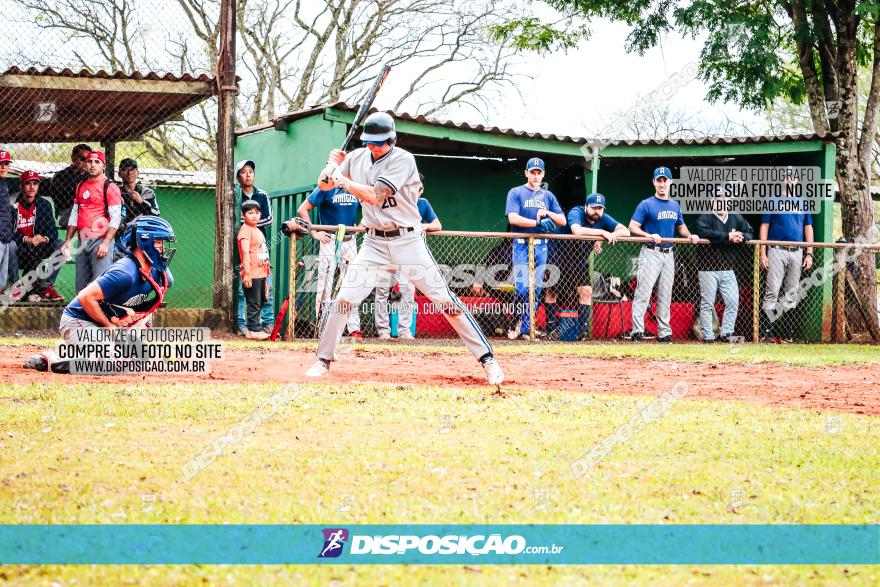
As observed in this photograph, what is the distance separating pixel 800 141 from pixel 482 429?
11685mm

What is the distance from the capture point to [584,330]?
1357 cm

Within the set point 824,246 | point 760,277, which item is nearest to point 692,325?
point 760,277

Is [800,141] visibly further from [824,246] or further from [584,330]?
[584,330]

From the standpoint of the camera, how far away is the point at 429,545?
3.48 m

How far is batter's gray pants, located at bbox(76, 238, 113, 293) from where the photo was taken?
36.9 feet

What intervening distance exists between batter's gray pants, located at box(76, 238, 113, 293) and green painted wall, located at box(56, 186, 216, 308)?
5808 millimetres

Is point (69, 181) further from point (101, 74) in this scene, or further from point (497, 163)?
point (497, 163)

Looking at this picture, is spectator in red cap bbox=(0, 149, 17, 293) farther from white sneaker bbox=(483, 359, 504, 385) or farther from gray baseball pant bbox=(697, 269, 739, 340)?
gray baseball pant bbox=(697, 269, 739, 340)

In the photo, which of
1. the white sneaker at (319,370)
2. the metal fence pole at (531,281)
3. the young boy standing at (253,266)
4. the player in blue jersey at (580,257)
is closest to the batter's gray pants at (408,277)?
the white sneaker at (319,370)

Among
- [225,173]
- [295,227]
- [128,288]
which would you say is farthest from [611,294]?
[128,288]

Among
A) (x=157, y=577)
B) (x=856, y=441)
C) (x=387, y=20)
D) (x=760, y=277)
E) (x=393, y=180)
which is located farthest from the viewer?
(x=387, y=20)

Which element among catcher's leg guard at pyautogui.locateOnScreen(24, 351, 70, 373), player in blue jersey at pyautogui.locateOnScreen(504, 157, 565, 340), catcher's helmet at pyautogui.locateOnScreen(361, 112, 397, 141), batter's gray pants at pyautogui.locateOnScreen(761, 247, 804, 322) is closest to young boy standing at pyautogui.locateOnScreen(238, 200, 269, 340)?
player in blue jersey at pyautogui.locateOnScreen(504, 157, 565, 340)

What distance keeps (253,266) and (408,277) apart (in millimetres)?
5116

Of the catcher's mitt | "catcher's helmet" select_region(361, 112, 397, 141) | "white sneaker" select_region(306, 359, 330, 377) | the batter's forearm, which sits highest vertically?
"catcher's helmet" select_region(361, 112, 397, 141)
